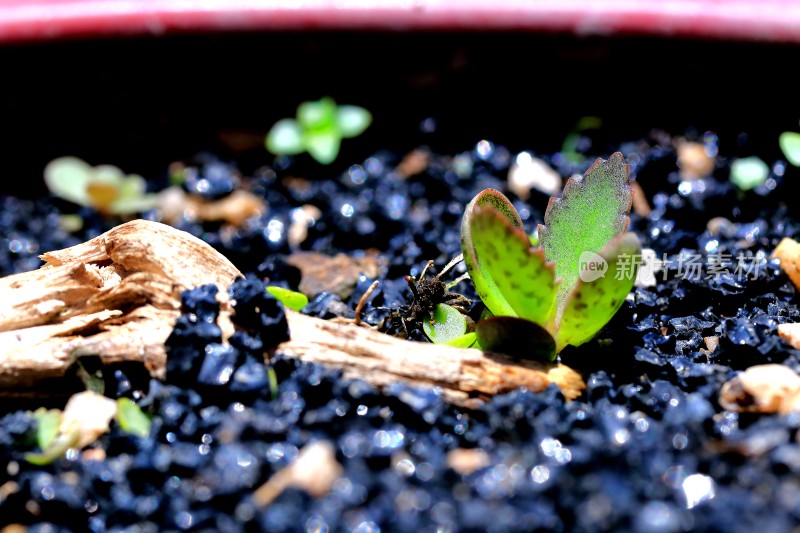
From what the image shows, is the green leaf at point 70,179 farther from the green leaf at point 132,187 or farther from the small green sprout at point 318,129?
the small green sprout at point 318,129

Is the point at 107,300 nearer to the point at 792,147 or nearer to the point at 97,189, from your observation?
the point at 97,189

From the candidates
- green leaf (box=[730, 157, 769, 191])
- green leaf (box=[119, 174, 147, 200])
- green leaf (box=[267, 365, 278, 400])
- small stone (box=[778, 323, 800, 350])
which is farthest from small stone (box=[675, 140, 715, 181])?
green leaf (box=[119, 174, 147, 200])

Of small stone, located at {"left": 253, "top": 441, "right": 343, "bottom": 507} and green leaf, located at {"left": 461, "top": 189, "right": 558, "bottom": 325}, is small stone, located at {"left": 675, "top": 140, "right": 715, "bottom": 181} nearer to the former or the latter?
green leaf, located at {"left": 461, "top": 189, "right": 558, "bottom": 325}

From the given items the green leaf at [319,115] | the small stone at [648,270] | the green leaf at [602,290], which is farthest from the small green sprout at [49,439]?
the green leaf at [319,115]

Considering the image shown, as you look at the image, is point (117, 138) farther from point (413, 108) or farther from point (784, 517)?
point (784, 517)

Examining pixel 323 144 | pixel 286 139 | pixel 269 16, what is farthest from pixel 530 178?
pixel 269 16

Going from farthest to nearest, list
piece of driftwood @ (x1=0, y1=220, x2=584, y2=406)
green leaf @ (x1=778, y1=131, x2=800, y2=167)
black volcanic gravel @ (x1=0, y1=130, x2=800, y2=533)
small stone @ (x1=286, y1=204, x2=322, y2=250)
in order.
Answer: small stone @ (x1=286, y1=204, x2=322, y2=250) < green leaf @ (x1=778, y1=131, x2=800, y2=167) < piece of driftwood @ (x1=0, y1=220, x2=584, y2=406) < black volcanic gravel @ (x1=0, y1=130, x2=800, y2=533)
